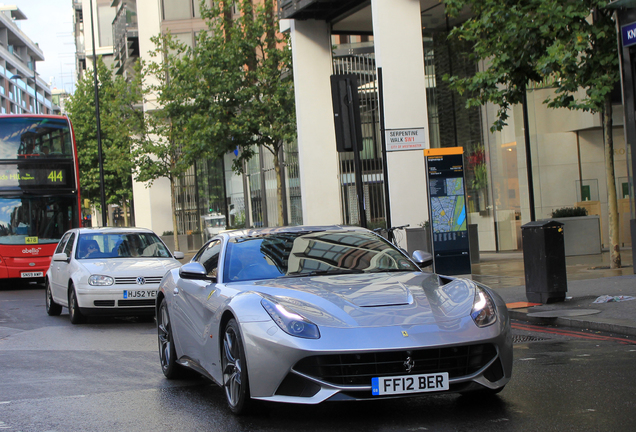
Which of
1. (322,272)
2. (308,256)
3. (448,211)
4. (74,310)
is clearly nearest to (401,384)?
(322,272)

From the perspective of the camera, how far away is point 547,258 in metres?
11.1

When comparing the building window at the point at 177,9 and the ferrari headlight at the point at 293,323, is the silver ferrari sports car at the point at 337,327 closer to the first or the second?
the ferrari headlight at the point at 293,323

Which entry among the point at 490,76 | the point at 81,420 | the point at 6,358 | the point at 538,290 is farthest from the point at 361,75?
the point at 81,420

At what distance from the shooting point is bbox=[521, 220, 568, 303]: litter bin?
36.3 feet

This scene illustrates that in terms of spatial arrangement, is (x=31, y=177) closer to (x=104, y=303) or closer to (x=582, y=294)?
(x=104, y=303)

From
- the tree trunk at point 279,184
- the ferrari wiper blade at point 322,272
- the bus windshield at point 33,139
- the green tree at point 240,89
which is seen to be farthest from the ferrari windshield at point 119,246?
the green tree at point 240,89

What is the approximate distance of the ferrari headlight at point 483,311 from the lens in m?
5.20

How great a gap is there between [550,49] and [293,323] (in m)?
10.2

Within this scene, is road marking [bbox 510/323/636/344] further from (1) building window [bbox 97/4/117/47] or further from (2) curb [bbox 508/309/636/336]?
(1) building window [bbox 97/4/117/47]

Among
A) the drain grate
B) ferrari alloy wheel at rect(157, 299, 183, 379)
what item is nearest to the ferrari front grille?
ferrari alloy wheel at rect(157, 299, 183, 379)

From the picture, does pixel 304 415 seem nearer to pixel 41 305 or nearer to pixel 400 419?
pixel 400 419

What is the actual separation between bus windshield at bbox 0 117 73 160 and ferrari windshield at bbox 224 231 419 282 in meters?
16.0

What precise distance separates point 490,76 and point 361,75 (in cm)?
1019

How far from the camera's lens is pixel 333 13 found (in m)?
22.9
